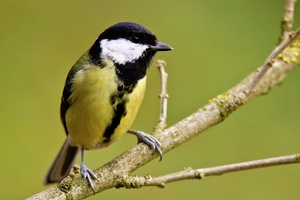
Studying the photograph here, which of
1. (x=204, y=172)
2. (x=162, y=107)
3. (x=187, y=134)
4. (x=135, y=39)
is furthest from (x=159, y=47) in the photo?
(x=204, y=172)

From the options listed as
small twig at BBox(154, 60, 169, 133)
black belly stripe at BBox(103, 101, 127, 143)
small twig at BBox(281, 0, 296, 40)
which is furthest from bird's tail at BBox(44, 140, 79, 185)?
small twig at BBox(281, 0, 296, 40)

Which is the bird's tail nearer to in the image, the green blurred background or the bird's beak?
the green blurred background

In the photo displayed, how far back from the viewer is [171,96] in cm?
270

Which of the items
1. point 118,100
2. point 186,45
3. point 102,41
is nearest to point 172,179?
point 118,100

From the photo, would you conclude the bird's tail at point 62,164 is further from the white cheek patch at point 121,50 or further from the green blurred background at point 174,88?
the white cheek patch at point 121,50

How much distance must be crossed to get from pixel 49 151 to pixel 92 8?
2.68 ft

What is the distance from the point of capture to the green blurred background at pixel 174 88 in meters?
2.52

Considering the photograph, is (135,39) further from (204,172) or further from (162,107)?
(204,172)

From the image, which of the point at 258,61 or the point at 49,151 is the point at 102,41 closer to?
the point at 49,151

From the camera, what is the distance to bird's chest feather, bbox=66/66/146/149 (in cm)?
186

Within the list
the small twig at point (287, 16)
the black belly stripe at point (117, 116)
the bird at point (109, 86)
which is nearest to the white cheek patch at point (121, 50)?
the bird at point (109, 86)

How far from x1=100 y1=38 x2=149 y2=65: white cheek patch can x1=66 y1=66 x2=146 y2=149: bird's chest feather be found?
5 centimetres

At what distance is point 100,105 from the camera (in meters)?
1.85

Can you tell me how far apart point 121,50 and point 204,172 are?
56cm
